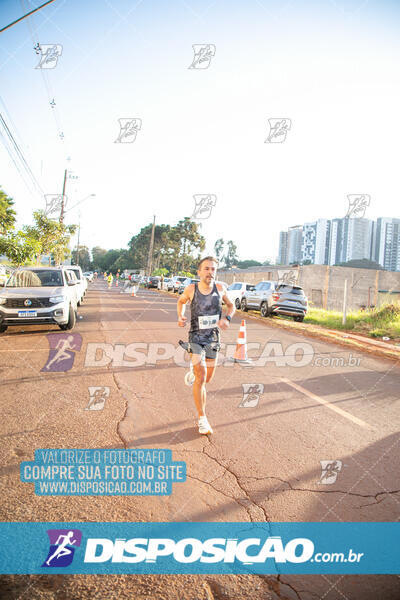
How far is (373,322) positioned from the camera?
1496cm

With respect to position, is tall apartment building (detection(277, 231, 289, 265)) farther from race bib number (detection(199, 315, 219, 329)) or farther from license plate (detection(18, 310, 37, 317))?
race bib number (detection(199, 315, 219, 329))

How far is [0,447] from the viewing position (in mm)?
3598

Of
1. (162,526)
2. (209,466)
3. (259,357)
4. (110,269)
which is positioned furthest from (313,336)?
(110,269)

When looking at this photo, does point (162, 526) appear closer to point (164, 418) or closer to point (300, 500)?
point (300, 500)

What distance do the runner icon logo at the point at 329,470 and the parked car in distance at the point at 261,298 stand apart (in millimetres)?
14516

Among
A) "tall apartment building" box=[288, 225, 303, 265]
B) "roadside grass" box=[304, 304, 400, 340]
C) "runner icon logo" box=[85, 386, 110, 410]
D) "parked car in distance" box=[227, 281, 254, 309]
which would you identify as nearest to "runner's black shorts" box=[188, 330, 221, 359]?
"runner icon logo" box=[85, 386, 110, 410]

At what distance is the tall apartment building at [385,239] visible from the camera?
97875mm

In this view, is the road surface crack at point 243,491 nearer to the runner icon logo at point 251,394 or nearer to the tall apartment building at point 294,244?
the runner icon logo at point 251,394

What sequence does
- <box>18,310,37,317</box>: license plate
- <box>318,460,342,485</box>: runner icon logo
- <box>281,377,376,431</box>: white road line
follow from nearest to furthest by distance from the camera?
<box>318,460,342,485</box>: runner icon logo → <box>281,377,376,431</box>: white road line → <box>18,310,37,317</box>: license plate

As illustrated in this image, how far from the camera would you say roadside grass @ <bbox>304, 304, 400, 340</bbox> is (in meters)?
13.5

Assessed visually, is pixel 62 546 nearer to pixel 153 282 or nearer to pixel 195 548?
pixel 195 548

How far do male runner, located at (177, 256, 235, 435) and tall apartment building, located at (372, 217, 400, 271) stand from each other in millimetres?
104517

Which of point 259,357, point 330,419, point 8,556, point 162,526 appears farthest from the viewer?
point 259,357

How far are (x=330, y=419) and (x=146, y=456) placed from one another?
96.3 inches
